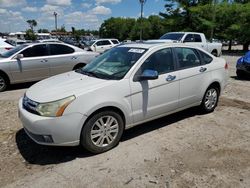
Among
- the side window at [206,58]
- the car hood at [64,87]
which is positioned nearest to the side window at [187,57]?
the side window at [206,58]

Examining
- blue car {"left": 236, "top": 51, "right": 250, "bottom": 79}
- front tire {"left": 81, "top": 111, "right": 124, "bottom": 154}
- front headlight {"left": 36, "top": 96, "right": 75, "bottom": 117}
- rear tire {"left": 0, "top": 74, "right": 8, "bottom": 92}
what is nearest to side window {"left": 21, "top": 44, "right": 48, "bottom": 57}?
rear tire {"left": 0, "top": 74, "right": 8, "bottom": 92}

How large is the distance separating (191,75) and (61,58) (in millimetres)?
5290

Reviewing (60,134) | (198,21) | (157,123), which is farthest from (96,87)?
(198,21)

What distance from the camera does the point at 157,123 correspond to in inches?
205

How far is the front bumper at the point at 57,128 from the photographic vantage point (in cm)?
355

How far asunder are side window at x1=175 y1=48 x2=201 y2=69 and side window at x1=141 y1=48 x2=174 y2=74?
0.77ft

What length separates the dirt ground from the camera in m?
3.32

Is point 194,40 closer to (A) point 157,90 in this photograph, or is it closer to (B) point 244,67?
(B) point 244,67

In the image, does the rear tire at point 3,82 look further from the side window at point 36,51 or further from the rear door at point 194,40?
the rear door at point 194,40

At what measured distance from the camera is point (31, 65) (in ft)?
27.8

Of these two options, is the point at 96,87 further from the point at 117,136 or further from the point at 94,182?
the point at 94,182

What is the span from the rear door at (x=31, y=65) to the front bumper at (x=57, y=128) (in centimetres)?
510

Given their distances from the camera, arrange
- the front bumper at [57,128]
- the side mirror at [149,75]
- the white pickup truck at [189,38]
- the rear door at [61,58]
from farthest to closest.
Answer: the white pickup truck at [189,38], the rear door at [61,58], the side mirror at [149,75], the front bumper at [57,128]

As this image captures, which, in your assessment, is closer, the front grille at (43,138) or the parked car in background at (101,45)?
the front grille at (43,138)
